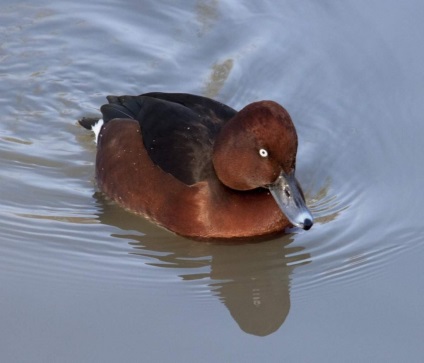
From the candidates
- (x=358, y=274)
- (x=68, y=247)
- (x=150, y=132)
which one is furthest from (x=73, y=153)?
(x=358, y=274)

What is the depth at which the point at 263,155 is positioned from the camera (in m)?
6.40

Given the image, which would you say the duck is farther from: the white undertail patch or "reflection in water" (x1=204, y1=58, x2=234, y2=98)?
"reflection in water" (x1=204, y1=58, x2=234, y2=98)

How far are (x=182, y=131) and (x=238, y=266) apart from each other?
3.30 feet

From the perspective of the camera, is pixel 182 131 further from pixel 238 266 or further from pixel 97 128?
pixel 97 128

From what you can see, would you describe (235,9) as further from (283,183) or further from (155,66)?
(283,183)

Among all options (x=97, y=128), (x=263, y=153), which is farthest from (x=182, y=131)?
(x=97, y=128)

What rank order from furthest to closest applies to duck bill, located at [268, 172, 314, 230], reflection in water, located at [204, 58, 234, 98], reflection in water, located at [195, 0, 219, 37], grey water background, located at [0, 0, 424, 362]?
reflection in water, located at [195, 0, 219, 37]
reflection in water, located at [204, 58, 234, 98]
duck bill, located at [268, 172, 314, 230]
grey water background, located at [0, 0, 424, 362]

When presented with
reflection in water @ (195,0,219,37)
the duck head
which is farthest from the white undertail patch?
reflection in water @ (195,0,219,37)

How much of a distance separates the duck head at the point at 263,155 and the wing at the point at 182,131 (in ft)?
0.49

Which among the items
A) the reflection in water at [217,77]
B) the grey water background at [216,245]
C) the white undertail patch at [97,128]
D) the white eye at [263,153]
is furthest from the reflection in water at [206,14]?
the white eye at [263,153]

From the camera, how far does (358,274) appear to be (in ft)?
20.6

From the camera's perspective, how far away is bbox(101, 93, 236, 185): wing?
675 cm

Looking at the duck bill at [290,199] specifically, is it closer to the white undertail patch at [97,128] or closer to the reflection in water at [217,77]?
the white undertail patch at [97,128]

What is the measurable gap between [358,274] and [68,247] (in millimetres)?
1752
